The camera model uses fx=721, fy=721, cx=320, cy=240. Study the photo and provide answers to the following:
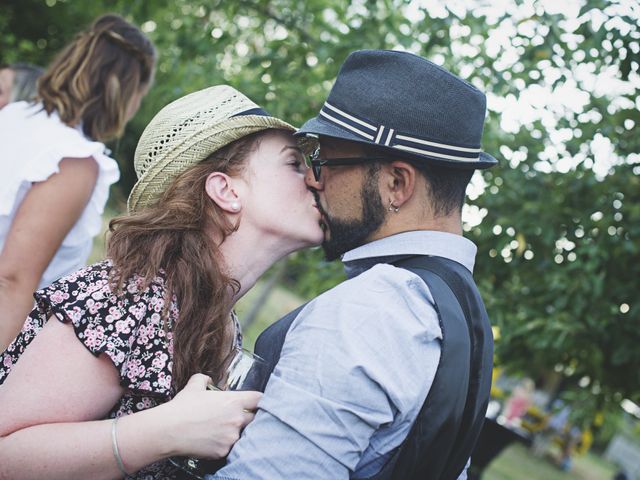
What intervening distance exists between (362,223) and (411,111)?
345 mm

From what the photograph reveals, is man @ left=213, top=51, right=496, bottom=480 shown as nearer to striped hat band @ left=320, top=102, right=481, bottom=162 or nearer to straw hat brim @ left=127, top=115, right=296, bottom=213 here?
striped hat band @ left=320, top=102, right=481, bottom=162

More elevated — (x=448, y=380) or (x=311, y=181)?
(x=311, y=181)

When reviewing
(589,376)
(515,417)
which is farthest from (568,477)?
(589,376)

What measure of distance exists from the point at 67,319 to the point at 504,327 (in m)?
2.72

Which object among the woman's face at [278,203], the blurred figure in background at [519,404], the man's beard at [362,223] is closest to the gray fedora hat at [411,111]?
the man's beard at [362,223]

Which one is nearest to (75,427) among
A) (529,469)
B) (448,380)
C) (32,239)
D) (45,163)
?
(448,380)

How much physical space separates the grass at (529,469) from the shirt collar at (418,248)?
1011cm

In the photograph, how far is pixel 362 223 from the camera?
6.77 feet

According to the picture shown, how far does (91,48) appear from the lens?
3186 millimetres

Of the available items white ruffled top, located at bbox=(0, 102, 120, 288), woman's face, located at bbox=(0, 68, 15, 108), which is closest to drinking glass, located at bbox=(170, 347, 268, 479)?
white ruffled top, located at bbox=(0, 102, 120, 288)

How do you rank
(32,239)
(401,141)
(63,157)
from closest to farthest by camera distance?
1. (401,141)
2. (32,239)
3. (63,157)

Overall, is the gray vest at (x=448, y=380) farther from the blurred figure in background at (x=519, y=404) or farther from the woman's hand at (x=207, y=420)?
the blurred figure in background at (x=519, y=404)

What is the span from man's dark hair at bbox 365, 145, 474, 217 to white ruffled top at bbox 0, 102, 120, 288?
1436 mm

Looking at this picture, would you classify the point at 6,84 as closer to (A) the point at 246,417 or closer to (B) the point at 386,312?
(A) the point at 246,417
